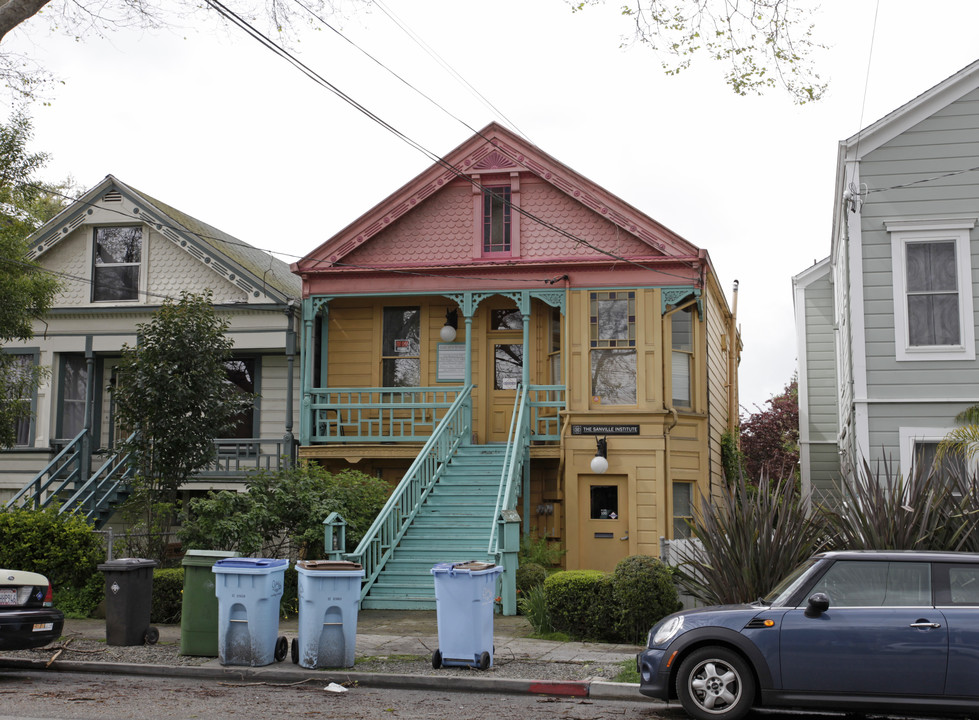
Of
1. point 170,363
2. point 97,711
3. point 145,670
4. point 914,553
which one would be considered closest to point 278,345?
point 170,363

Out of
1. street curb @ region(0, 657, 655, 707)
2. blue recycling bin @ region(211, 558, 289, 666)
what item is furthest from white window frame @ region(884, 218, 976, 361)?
blue recycling bin @ region(211, 558, 289, 666)

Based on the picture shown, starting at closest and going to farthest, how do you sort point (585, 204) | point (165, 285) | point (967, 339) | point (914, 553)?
point (914, 553), point (967, 339), point (585, 204), point (165, 285)

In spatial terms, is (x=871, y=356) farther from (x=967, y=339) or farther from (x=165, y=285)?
(x=165, y=285)

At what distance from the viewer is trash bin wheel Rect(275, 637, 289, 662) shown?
10.8 meters

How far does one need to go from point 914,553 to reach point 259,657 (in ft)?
20.8

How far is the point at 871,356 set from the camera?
15.6m

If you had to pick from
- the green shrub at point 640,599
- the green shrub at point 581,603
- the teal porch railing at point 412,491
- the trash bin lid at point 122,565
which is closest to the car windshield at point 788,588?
the green shrub at point 640,599

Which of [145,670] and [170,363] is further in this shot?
[170,363]

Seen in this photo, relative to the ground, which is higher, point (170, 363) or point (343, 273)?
point (343, 273)

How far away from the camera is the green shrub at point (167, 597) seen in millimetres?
13633

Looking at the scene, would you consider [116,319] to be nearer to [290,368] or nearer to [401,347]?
[290,368]

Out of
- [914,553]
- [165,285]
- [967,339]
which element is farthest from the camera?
[165,285]

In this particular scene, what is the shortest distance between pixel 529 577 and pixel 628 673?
4.56 metres

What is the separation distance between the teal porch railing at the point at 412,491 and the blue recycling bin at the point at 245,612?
3.21 m
